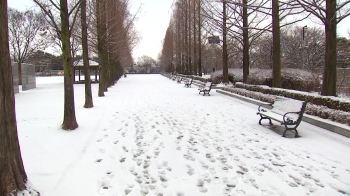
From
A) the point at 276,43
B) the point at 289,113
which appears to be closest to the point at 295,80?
the point at 276,43

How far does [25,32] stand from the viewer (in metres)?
32.7

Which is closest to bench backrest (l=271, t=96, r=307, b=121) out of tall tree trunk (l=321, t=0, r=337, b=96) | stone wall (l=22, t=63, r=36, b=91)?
tall tree trunk (l=321, t=0, r=337, b=96)

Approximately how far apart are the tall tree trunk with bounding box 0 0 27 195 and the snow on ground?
528 mm

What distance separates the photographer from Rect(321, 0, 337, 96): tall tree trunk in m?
8.60

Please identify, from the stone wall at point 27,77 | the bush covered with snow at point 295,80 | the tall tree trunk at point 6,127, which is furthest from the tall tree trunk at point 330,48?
the stone wall at point 27,77

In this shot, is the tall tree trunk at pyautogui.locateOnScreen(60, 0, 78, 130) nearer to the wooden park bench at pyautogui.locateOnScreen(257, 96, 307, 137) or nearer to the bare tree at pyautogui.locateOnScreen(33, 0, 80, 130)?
the bare tree at pyautogui.locateOnScreen(33, 0, 80, 130)

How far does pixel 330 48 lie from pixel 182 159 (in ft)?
22.5

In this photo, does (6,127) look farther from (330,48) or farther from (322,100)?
(330,48)

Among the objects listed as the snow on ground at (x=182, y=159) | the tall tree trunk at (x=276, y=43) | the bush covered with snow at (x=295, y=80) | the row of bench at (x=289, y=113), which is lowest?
the snow on ground at (x=182, y=159)

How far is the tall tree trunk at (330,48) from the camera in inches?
339

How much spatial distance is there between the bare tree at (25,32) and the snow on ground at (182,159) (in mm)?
28606

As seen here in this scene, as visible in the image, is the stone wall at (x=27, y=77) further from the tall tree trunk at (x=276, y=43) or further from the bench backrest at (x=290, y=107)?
the bench backrest at (x=290, y=107)

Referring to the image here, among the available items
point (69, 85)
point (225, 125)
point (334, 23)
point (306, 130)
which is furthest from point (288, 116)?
point (69, 85)

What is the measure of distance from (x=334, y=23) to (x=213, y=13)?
29.5 feet
